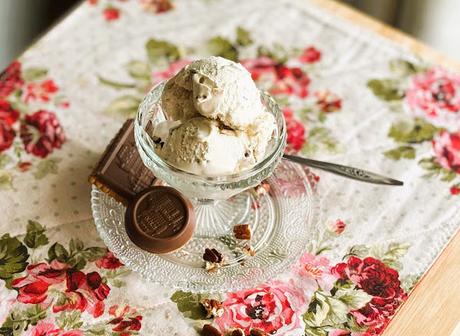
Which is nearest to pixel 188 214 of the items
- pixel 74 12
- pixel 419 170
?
pixel 419 170

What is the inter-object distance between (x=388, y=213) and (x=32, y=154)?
592 millimetres

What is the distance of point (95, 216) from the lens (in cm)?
96

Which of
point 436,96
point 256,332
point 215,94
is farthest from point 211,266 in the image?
point 436,96

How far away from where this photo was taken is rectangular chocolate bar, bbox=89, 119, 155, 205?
0.95 meters

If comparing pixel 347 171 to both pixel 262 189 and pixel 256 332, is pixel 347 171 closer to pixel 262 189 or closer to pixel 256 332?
pixel 262 189

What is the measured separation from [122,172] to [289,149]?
299mm

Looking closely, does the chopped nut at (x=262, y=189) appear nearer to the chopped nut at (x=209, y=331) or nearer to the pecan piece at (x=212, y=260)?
the pecan piece at (x=212, y=260)

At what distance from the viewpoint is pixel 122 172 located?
3.18ft

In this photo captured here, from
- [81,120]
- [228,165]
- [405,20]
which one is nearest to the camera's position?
[228,165]

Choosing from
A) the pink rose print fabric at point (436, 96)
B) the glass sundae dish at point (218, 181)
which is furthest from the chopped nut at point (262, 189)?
the pink rose print fabric at point (436, 96)

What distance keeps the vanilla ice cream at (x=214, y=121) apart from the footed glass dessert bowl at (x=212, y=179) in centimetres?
1

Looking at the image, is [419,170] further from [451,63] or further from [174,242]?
[174,242]

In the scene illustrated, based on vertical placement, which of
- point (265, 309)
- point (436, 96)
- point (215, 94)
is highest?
point (215, 94)

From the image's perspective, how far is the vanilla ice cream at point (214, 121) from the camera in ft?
2.80
